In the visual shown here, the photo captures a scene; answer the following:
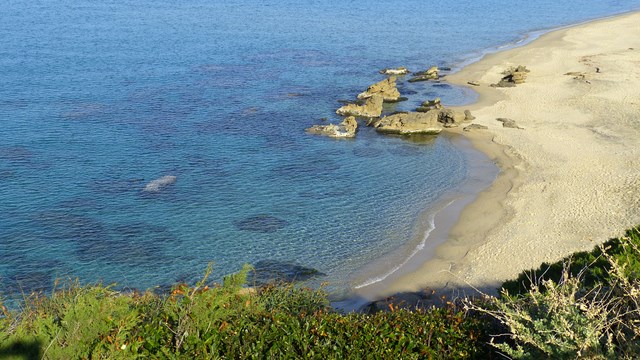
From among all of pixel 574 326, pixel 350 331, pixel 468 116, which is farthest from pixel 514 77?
pixel 574 326

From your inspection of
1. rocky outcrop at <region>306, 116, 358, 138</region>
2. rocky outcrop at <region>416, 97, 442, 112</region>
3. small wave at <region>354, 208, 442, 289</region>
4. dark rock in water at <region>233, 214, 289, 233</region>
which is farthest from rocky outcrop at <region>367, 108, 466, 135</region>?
dark rock in water at <region>233, 214, 289, 233</region>

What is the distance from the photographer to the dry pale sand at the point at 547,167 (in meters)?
26.6

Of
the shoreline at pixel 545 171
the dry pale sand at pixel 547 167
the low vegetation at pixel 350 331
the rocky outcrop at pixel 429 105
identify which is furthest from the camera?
the rocky outcrop at pixel 429 105

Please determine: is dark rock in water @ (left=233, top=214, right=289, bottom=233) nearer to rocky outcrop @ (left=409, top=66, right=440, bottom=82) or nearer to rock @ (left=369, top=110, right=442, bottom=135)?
rock @ (left=369, top=110, right=442, bottom=135)

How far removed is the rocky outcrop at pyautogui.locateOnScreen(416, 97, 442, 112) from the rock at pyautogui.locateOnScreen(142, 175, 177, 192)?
→ 2107 centimetres

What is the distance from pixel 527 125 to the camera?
44.0 m

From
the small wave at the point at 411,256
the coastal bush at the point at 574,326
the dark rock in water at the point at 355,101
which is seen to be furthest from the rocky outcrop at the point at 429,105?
the coastal bush at the point at 574,326

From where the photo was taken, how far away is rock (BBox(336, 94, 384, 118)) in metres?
47.3

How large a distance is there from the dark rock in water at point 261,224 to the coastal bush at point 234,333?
55.4ft

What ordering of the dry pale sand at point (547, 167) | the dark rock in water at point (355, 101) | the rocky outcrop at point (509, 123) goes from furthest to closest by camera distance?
1. the dark rock in water at point (355, 101)
2. the rocky outcrop at point (509, 123)
3. the dry pale sand at point (547, 167)

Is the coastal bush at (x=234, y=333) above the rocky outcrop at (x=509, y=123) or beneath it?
above

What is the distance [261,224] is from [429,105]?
2347 centimetres

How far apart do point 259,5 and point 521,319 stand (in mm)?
97825

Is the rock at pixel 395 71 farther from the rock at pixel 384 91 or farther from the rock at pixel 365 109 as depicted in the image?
the rock at pixel 365 109
